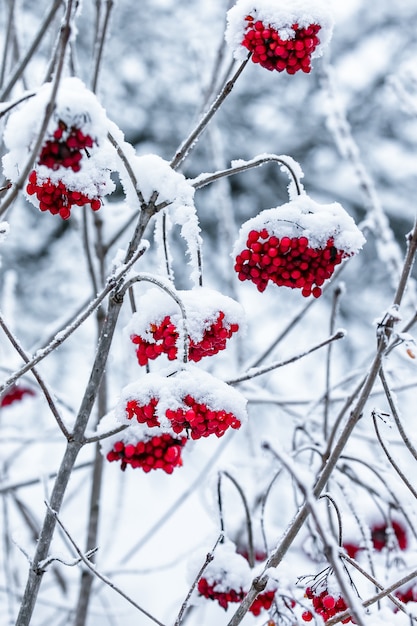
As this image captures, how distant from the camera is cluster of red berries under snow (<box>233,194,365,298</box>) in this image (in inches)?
47.7

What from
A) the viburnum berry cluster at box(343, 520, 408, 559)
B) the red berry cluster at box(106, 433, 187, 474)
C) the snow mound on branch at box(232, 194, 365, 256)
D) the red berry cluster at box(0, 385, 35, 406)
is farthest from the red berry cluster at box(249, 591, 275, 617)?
the red berry cluster at box(0, 385, 35, 406)

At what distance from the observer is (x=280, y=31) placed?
3.94 feet

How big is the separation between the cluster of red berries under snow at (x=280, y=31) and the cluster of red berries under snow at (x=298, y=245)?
273mm

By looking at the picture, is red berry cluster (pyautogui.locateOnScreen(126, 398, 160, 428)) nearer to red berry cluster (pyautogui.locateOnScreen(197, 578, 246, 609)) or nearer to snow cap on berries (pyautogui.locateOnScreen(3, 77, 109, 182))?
snow cap on berries (pyautogui.locateOnScreen(3, 77, 109, 182))

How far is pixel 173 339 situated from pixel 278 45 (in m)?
0.56

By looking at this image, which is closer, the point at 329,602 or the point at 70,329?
the point at 70,329

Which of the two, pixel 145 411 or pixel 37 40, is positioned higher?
pixel 37 40

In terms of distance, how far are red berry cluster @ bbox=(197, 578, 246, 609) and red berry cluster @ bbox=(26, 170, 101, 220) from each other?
33.2 inches

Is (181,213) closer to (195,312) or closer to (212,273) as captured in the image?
(195,312)

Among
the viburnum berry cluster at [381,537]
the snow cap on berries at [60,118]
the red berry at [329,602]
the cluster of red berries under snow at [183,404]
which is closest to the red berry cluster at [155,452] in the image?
→ the cluster of red berries under snow at [183,404]

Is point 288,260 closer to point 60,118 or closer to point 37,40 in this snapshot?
point 60,118

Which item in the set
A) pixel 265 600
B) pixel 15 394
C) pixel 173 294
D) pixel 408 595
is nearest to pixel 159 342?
pixel 173 294

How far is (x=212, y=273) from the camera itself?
23.3 ft

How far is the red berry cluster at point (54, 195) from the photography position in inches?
44.9
